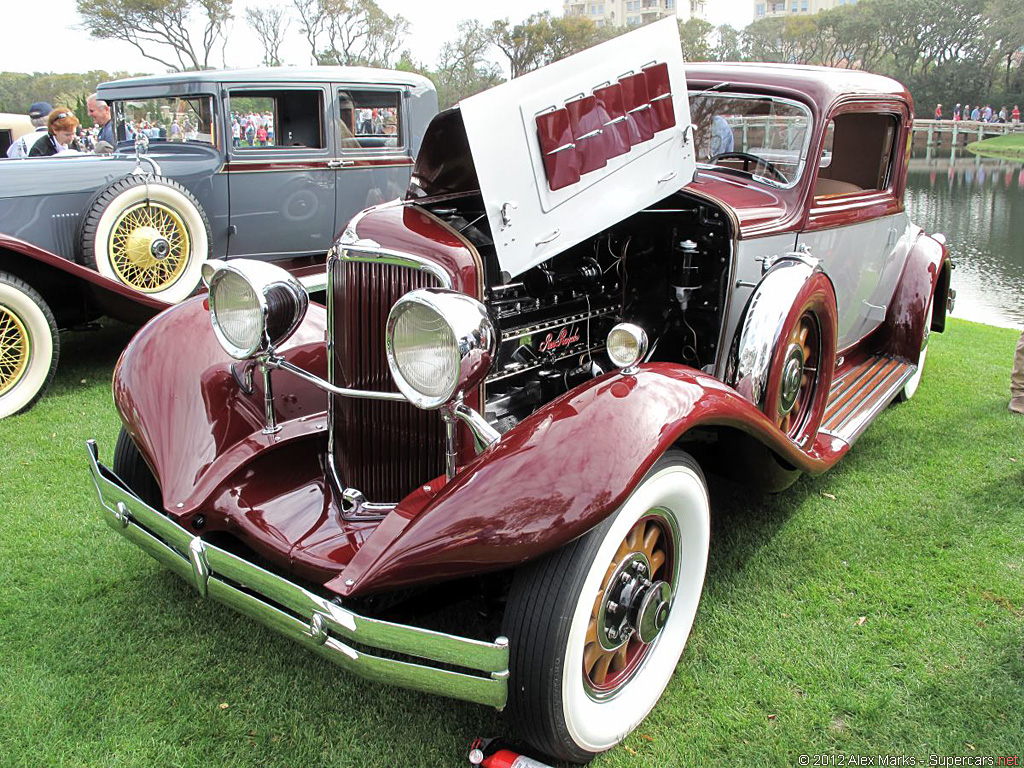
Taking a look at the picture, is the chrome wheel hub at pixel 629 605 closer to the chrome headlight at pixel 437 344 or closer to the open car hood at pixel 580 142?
the chrome headlight at pixel 437 344

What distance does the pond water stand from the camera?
31.1 feet

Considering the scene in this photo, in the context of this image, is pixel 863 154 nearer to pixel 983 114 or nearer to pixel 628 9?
pixel 983 114

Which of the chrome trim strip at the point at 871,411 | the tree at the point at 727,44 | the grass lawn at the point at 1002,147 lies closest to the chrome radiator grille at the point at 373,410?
the chrome trim strip at the point at 871,411

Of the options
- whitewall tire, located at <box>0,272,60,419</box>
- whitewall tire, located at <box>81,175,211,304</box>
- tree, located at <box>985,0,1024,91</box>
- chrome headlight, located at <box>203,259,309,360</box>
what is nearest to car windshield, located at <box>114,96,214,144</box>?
whitewall tire, located at <box>81,175,211,304</box>

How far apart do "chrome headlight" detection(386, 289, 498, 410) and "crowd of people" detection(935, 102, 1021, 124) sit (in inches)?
1778

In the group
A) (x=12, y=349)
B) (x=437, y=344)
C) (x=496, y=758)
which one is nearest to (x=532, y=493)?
(x=437, y=344)

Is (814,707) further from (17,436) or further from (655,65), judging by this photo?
(17,436)

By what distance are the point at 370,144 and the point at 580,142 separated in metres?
4.51

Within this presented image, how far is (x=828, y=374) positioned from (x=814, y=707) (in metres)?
1.43

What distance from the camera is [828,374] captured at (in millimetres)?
3154

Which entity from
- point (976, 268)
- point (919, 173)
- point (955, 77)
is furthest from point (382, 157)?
point (955, 77)

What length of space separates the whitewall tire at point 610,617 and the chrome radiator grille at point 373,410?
632mm

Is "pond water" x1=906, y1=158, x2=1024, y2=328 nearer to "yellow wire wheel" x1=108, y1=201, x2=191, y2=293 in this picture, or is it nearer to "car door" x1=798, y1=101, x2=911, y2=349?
"car door" x1=798, y1=101, x2=911, y2=349

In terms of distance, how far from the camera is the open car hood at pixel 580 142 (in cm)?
217
